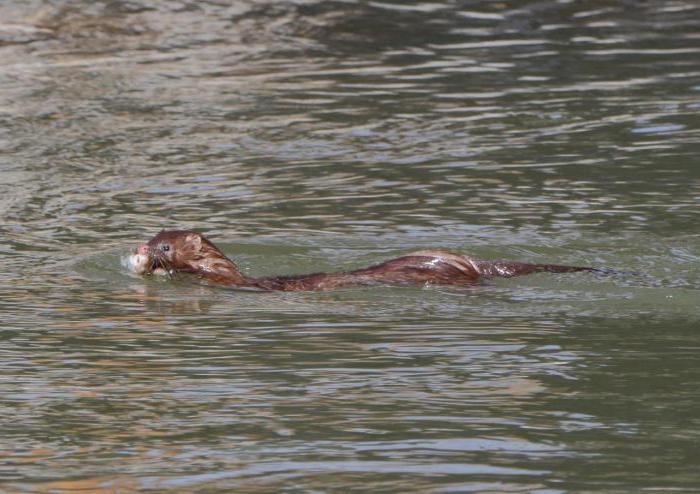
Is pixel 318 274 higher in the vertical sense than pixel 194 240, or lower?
lower

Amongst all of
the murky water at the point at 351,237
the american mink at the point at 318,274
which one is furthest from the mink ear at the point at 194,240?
the murky water at the point at 351,237

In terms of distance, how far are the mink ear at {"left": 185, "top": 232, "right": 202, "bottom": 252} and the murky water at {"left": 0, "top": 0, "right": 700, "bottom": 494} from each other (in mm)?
343

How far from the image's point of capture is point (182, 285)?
10.9m

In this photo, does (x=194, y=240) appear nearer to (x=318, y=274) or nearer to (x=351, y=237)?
(x=318, y=274)

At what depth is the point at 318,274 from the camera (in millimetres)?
10617

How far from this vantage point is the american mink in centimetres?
1038

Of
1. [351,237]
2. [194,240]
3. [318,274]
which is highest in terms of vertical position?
[194,240]

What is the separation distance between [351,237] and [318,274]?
1389 mm

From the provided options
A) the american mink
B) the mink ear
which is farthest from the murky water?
the mink ear

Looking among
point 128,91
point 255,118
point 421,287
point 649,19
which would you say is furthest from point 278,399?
point 649,19

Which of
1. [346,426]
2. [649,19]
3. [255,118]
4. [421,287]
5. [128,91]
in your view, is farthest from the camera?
[649,19]

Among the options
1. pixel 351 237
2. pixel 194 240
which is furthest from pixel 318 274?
pixel 351 237

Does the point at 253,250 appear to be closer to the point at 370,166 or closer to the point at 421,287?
the point at 421,287

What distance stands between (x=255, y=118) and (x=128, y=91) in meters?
2.31
